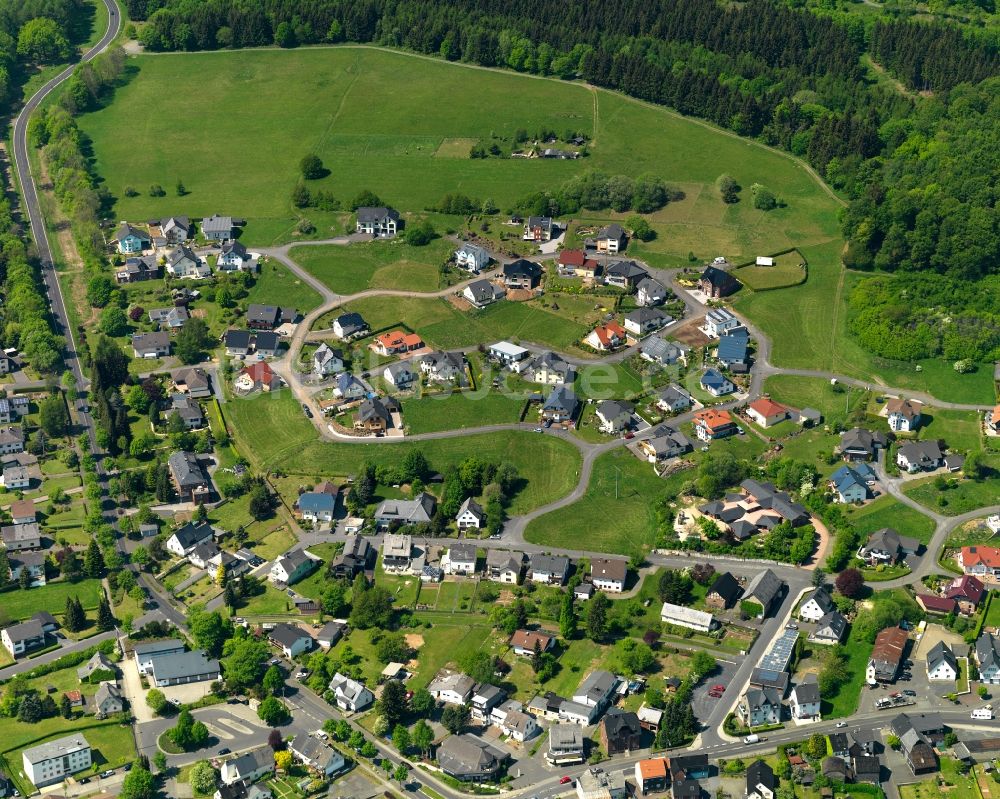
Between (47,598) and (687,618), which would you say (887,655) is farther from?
(47,598)

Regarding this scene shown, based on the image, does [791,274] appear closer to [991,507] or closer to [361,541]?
[991,507]

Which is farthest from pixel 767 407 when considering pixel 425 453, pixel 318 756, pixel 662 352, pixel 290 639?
pixel 318 756

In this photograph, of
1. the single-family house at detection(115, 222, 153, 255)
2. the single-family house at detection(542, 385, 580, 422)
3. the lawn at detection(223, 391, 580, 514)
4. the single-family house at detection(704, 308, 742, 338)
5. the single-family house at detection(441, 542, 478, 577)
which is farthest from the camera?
the single-family house at detection(115, 222, 153, 255)

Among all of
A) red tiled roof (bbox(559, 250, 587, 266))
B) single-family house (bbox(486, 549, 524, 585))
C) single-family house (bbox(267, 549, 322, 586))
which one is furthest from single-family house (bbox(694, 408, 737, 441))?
single-family house (bbox(267, 549, 322, 586))

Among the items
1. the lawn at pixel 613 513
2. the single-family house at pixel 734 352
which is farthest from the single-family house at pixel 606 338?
the lawn at pixel 613 513

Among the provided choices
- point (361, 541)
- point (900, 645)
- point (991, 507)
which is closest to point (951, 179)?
point (991, 507)

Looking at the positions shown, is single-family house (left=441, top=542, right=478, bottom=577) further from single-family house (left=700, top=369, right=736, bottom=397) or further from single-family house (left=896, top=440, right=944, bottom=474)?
single-family house (left=896, top=440, right=944, bottom=474)
